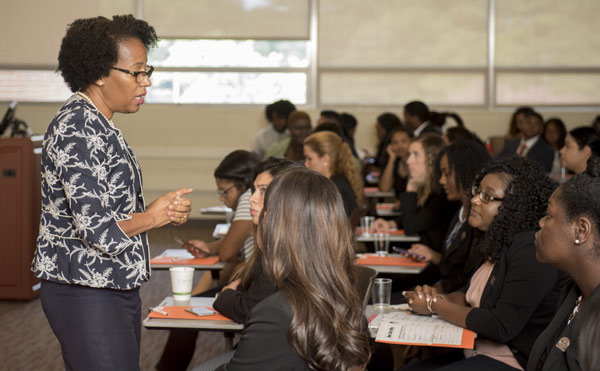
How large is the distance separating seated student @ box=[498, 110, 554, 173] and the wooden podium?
4.82 m

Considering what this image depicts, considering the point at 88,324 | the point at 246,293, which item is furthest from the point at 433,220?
the point at 88,324

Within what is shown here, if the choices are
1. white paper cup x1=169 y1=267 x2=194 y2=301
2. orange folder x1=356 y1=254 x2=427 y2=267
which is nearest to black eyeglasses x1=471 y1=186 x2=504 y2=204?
orange folder x1=356 y1=254 x2=427 y2=267

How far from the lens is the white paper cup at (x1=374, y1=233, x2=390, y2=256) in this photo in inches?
158

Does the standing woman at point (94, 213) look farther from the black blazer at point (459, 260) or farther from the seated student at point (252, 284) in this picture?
the black blazer at point (459, 260)

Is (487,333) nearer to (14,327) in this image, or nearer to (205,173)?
(14,327)

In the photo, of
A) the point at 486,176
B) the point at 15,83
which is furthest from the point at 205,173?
the point at 486,176

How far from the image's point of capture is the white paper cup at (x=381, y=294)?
282cm

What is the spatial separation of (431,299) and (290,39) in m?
7.27

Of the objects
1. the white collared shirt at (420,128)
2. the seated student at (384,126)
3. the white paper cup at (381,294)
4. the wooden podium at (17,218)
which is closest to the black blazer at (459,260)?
the white paper cup at (381,294)

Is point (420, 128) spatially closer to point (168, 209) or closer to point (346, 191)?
point (346, 191)

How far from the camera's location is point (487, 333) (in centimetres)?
245

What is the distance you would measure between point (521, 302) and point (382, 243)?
1721 mm

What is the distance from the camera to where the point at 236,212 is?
378cm

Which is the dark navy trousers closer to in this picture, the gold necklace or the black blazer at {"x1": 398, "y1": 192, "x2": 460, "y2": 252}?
the gold necklace
